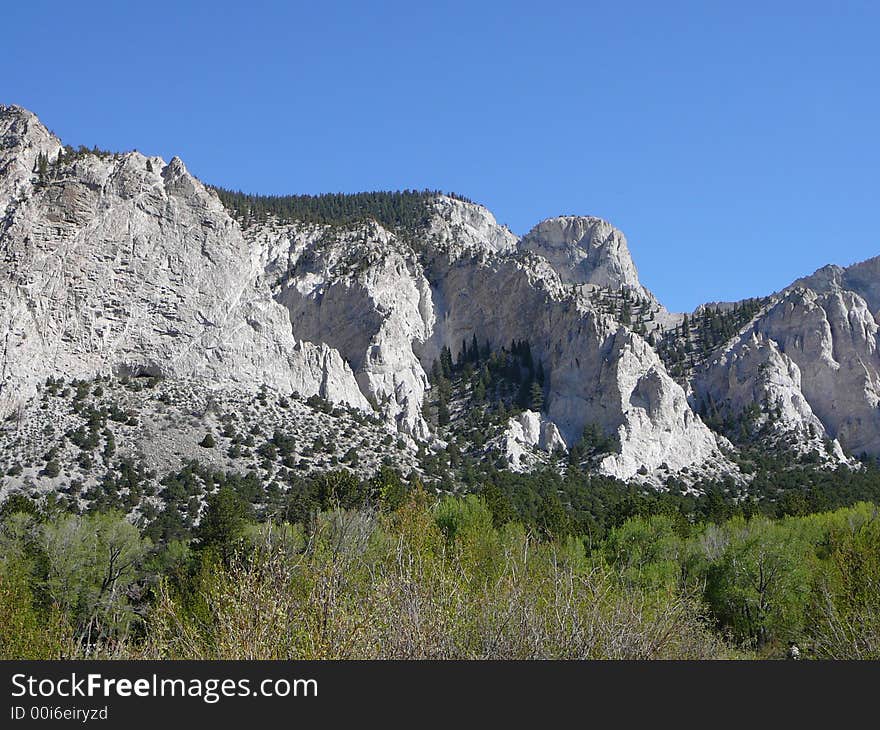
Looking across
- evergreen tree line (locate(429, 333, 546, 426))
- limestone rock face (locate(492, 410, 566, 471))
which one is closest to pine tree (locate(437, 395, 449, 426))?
evergreen tree line (locate(429, 333, 546, 426))

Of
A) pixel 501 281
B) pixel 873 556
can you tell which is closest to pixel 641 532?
pixel 873 556

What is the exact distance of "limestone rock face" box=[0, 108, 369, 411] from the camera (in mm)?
56094

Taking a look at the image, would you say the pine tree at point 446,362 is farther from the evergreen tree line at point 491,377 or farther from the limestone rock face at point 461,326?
the limestone rock face at point 461,326

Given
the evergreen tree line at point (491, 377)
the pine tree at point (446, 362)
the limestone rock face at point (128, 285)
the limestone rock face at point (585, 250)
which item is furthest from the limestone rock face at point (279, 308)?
the limestone rock face at point (585, 250)

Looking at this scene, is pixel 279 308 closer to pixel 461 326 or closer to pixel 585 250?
pixel 461 326

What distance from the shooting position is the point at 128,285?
2425 inches

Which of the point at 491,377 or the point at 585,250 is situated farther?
the point at 585,250

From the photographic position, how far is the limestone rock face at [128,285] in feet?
184

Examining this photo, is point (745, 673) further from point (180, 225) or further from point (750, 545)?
point (180, 225)

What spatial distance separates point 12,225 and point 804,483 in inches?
2853

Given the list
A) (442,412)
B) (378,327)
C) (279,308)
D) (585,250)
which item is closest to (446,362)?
(442,412)

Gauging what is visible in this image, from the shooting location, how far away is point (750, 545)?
30.0 m

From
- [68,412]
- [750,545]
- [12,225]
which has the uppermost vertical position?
[12,225]

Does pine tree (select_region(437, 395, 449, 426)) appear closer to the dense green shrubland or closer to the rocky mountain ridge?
the rocky mountain ridge
